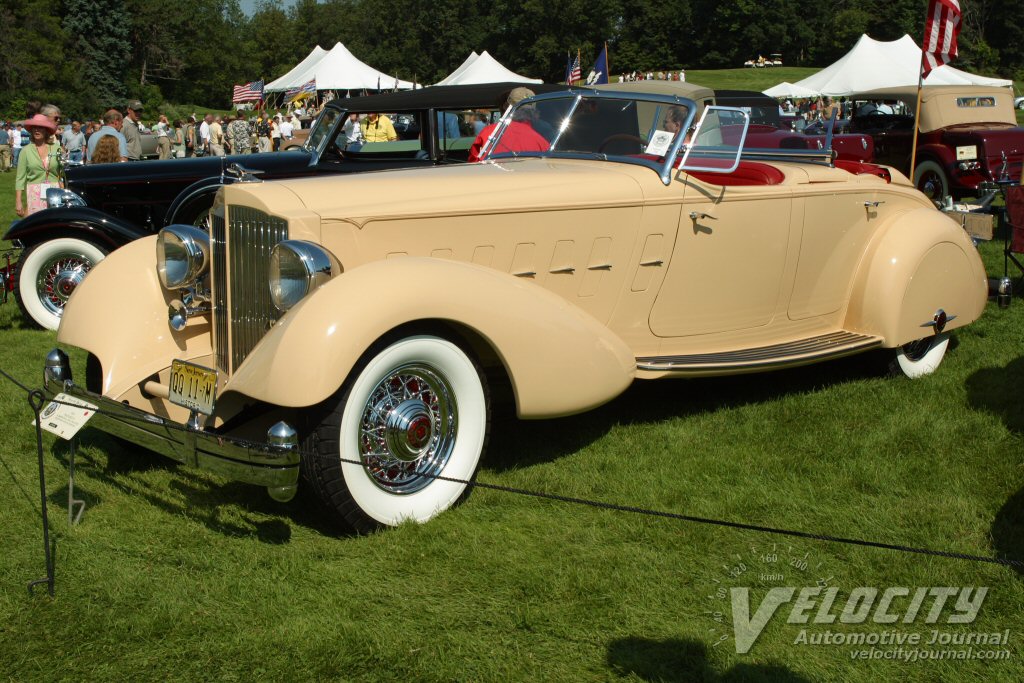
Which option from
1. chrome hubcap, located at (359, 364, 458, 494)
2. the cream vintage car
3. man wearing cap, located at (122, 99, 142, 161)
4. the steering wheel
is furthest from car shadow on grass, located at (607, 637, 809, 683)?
man wearing cap, located at (122, 99, 142, 161)

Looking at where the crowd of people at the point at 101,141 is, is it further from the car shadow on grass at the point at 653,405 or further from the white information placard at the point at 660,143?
the white information placard at the point at 660,143

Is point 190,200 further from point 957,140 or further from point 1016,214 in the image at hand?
point 957,140

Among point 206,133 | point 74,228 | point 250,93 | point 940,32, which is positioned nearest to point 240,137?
point 206,133

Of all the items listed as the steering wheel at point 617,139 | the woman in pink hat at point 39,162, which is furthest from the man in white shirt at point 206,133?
the steering wheel at point 617,139

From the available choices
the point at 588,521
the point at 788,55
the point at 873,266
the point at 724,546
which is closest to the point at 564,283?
the point at 588,521

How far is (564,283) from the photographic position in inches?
175

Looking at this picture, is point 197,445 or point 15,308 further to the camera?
point 15,308

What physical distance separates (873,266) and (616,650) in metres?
3.38

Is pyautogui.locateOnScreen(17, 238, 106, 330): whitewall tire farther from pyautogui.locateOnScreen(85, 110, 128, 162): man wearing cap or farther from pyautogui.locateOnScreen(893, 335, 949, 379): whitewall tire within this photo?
pyautogui.locateOnScreen(893, 335, 949, 379): whitewall tire

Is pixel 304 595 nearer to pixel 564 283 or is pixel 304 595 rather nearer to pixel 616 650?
pixel 616 650

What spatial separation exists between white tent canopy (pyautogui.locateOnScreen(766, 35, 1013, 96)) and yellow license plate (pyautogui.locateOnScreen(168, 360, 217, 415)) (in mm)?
23867

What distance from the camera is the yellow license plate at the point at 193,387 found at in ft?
12.5

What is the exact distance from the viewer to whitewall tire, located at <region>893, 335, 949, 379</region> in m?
5.82

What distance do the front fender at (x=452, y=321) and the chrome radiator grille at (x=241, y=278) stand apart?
39 cm
